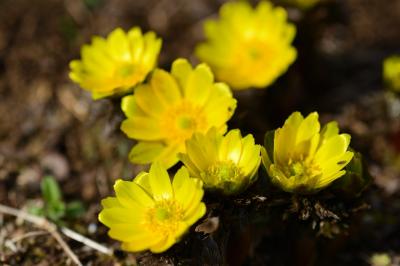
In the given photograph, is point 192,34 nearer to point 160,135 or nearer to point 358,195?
point 160,135

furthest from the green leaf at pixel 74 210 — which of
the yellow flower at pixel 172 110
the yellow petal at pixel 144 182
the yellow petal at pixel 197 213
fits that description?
the yellow petal at pixel 197 213

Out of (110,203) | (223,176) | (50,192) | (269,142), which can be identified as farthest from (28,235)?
(269,142)

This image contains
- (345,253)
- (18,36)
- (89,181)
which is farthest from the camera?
(18,36)

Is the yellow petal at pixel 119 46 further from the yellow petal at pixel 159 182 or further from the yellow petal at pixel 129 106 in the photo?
the yellow petal at pixel 159 182

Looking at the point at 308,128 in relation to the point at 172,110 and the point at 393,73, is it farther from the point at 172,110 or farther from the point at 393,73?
the point at 393,73

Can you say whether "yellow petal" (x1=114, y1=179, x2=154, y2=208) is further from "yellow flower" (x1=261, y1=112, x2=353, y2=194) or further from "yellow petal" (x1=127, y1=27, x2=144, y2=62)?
"yellow petal" (x1=127, y1=27, x2=144, y2=62)

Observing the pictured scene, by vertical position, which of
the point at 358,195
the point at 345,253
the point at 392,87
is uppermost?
the point at 358,195

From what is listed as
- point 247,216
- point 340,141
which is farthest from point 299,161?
point 247,216
